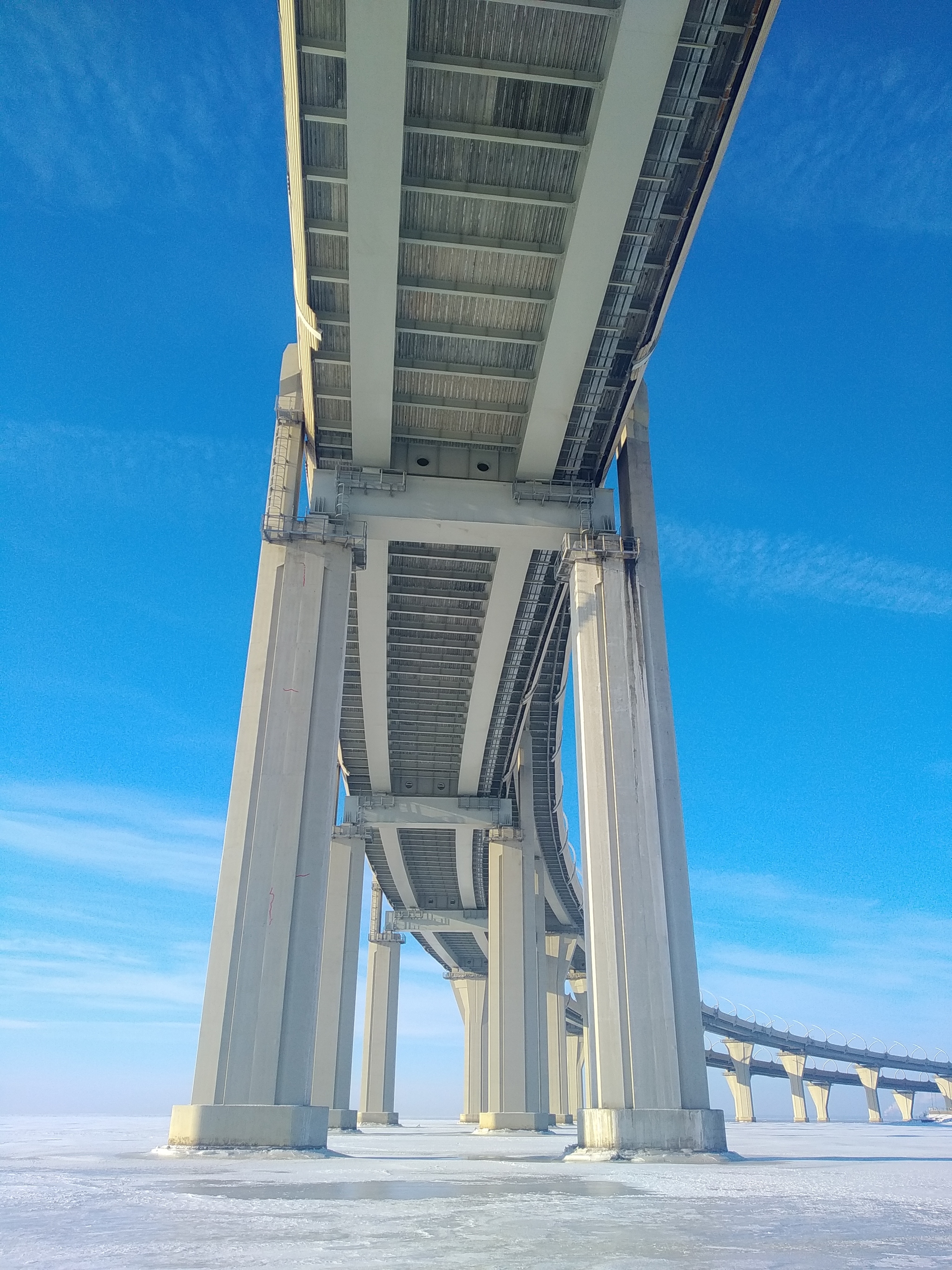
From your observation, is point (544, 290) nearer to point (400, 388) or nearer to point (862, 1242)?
point (400, 388)

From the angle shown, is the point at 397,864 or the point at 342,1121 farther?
the point at 397,864

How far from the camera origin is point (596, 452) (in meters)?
22.2

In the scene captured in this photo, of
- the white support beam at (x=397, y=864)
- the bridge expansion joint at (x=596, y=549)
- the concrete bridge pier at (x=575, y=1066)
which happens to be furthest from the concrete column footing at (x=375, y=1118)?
Answer: the bridge expansion joint at (x=596, y=549)

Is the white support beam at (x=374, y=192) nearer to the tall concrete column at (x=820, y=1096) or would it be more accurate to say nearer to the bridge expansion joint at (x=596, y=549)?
the bridge expansion joint at (x=596, y=549)

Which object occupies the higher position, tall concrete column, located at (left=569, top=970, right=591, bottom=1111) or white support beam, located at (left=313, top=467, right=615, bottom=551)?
white support beam, located at (left=313, top=467, right=615, bottom=551)

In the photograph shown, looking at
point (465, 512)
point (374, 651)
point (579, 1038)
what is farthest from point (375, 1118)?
point (579, 1038)

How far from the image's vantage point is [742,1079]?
9125 centimetres

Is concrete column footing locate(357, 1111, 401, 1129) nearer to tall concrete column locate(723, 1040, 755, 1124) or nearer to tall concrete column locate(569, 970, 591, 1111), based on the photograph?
tall concrete column locate(569, 970, 591, 1111)

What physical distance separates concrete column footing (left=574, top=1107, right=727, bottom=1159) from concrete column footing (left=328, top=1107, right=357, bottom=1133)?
19.6m

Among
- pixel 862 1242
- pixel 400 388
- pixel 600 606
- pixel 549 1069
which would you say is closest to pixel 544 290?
pixel 400 388

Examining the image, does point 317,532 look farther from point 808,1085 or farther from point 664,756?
point 808,1085

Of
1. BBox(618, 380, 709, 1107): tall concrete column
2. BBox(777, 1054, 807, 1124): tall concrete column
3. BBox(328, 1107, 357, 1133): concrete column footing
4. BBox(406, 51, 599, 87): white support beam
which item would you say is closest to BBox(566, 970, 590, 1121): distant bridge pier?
BBox(777, 1054, 807, 1124): tall concrete column

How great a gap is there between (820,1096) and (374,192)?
367 feet

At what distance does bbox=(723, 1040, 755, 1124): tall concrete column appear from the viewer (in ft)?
297
